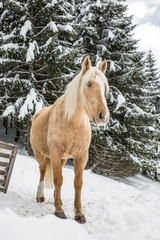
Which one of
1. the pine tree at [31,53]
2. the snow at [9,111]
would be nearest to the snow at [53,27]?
the pine tree at [31,53]

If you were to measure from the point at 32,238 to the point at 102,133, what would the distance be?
348 inches

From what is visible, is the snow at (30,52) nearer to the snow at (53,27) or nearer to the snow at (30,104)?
the snow at (53,27)

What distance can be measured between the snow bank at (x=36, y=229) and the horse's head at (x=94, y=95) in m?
1.30

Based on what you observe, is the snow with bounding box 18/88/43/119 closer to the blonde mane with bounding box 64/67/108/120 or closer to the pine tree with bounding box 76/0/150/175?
the pine tree with bounding box 76/0/150/175

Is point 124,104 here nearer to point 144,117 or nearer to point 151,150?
point 144,117

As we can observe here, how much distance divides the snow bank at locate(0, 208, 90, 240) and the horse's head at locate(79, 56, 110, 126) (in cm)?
130

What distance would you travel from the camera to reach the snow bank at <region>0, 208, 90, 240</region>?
4.70 ft

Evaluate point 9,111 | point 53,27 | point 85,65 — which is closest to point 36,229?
point 85,65

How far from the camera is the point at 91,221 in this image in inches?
127

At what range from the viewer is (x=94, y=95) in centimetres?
274

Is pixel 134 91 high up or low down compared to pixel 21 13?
down

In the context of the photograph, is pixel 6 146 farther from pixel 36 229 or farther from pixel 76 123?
pixel 36 229

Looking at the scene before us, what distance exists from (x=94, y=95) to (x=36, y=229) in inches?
69.0

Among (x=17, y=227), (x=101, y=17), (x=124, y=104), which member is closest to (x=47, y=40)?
(x=101, y=17)
